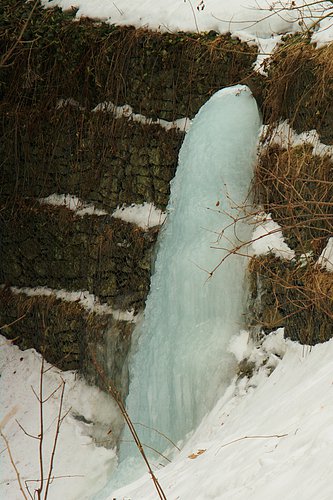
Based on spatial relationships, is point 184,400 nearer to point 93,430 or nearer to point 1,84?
point 93,430

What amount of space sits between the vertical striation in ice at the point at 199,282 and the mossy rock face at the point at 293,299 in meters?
0.16

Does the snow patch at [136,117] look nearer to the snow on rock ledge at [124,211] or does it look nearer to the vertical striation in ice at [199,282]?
the vertical striation in ice at [199,282]

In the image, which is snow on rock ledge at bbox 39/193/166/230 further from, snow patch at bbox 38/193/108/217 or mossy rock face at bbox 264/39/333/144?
mossy rock face at bbox 264/39/333/144

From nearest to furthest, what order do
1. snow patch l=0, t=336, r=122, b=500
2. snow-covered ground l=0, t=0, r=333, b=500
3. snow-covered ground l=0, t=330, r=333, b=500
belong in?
snow-covered ground l=0, t=330, r=333, b=500 < snow-covered ground l=0, t=0, r=333, b=500 < snow patch l=0, t=336, r=122, b=500

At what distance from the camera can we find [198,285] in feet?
23.0

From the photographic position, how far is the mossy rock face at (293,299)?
606cm

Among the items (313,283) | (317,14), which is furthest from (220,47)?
(313,283)

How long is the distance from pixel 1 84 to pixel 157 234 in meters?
2.43

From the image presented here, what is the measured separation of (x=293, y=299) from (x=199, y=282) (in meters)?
0.83

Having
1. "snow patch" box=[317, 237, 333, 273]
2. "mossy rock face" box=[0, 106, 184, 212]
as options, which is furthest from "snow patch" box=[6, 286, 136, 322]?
"snow patch" box=[317, 237, 333, 273]

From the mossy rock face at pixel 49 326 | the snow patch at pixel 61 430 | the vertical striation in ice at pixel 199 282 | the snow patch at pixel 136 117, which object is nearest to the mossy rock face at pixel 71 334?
the mossy rock face at pixel 49 326

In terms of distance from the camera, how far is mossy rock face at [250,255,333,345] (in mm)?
6059

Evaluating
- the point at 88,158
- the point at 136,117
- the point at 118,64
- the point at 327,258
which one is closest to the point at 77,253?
the point at 88,158

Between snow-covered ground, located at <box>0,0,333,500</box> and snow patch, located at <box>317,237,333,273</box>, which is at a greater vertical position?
snow patch, located at <box>317,237,333,273</box>
